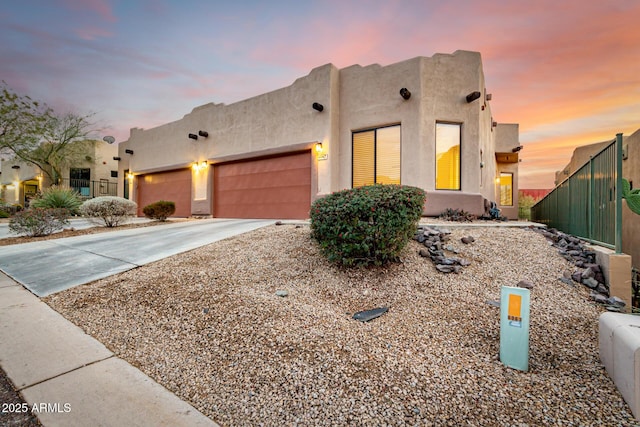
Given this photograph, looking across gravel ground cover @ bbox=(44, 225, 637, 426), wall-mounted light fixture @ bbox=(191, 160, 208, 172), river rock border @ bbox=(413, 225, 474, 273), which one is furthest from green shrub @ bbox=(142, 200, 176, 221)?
river rock border @ bbox=(413, 225, 474, 273)

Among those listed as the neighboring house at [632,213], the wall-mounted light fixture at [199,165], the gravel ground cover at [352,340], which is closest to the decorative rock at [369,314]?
the gravel ground cover at [352,340]

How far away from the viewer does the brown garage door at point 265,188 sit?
996cm

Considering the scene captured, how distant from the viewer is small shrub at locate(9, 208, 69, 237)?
7449 mm

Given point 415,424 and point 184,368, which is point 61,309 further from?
point 415,424

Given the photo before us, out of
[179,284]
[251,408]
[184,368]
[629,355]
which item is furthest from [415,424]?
[179,284]

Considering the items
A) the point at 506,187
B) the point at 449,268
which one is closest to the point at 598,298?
the point at 449,268

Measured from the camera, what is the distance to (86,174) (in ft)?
81.8

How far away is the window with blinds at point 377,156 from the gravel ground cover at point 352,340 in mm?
4752

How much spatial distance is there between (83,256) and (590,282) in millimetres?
8129

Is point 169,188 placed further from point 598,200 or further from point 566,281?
point 598,200

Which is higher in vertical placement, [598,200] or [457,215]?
[598,200]

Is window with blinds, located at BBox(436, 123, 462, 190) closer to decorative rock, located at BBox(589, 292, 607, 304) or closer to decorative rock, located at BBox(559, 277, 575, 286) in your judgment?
decorative rock, located at BBox(559, 277, 575, 286)

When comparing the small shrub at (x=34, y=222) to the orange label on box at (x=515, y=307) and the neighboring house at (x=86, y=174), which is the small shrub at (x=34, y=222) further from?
the neighboring house at (x=86, y=174)

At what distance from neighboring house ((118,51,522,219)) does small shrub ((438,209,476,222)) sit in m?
0.24
